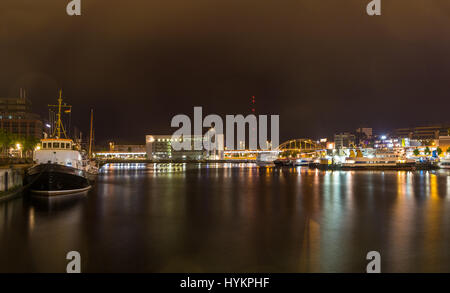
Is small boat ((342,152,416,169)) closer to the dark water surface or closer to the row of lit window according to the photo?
the dark water surface

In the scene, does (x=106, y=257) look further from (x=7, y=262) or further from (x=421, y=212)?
(x=421, y=212)

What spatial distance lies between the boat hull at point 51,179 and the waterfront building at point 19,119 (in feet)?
329

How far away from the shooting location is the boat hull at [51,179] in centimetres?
2362

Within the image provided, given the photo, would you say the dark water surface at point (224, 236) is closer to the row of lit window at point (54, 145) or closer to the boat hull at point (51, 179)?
the boat hull at point (51, 179)

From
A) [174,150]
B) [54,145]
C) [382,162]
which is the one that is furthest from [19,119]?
[382,162]

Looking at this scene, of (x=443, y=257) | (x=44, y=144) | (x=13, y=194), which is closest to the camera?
(x=443, y=257)

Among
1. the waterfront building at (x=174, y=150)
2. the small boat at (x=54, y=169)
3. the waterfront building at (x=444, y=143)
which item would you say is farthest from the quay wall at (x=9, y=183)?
the waterfront building at (x=174, y=150)

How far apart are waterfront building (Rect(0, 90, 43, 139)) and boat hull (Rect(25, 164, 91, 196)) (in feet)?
329

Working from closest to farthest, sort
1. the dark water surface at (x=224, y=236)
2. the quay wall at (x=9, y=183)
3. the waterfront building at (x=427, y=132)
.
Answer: the dark water surface at (x=224, y=236) < the quay wall at (x=9, y=183) < the waterfront building at (x=427, y=132)

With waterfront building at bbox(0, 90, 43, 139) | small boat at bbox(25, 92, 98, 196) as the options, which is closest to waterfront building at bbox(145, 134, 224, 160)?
waterfront building at bbox(0, 90, 43, 139)

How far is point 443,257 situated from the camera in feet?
34.5

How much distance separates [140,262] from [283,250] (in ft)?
15.0

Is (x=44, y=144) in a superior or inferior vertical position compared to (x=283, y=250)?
superior
